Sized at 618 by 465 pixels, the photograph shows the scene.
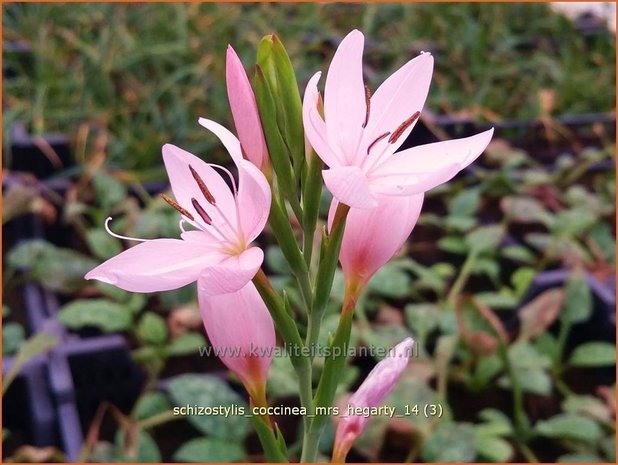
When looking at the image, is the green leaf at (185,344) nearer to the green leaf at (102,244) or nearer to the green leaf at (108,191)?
the green leaf at (102,244)

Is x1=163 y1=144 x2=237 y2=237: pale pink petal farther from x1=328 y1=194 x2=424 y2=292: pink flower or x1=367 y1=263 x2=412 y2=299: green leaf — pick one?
x1=367 y1=263 x2=412 y2=299: green leaf

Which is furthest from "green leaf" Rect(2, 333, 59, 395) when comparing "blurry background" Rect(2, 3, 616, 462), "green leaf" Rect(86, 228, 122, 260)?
"green leaf" Rect(86, 228, 122, 260)

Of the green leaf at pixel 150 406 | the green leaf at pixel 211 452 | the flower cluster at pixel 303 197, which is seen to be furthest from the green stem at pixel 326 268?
the green leaf at pixel 150 406

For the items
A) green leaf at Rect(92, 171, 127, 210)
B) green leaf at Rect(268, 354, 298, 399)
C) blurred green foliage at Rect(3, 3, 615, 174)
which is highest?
blurred green foliage at Rect(3, 3, 615, 174)

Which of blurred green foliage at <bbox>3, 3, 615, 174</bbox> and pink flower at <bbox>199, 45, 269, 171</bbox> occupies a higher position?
blurred green foliage at <bbox>3, 3, 615, 174</bbox>

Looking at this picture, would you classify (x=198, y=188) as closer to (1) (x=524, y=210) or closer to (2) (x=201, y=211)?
(2) (x=201, y=211)

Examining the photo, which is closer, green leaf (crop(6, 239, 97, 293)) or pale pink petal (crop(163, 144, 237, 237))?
pale pink petal (crop(163, 144, 237, 237))
